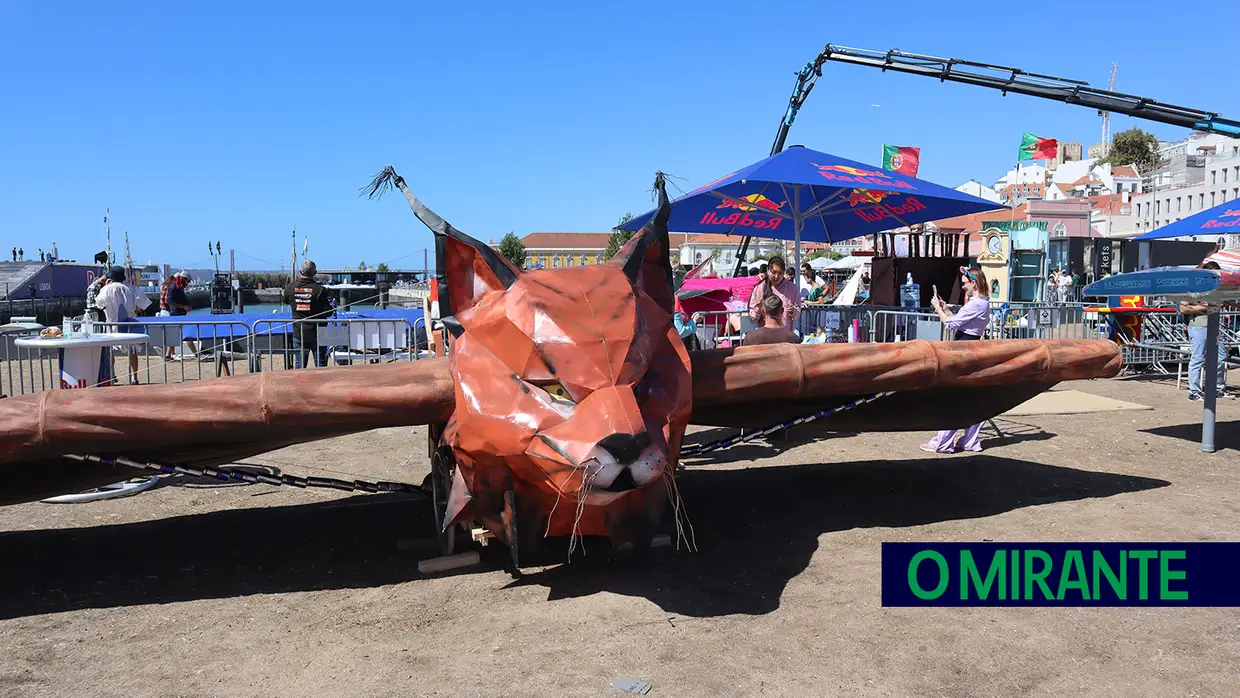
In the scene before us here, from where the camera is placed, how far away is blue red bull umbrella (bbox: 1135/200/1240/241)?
13.1 meters

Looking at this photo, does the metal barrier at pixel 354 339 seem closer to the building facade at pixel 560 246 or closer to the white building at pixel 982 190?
the white building at pixel 982 190

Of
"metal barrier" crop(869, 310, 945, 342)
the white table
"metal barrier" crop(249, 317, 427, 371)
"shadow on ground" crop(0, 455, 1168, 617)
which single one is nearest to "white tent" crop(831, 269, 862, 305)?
"metal barrier" crop(869, 310, 945, 342)

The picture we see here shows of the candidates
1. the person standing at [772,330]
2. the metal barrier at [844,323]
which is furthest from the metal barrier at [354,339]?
the metal barrier at [844,323]

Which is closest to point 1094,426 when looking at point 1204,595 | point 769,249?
point 1204,595

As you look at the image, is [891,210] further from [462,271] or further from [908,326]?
[462,271]

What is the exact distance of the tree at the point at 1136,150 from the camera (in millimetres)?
99625

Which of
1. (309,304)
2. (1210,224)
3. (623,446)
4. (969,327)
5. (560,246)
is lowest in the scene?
(623,446)

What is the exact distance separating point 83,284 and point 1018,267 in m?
38.4

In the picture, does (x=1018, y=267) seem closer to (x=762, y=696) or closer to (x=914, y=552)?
(x=914, y=552)

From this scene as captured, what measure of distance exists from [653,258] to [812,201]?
30.2 ft

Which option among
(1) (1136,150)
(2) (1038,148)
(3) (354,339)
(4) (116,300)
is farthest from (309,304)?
(1) (1136,150)

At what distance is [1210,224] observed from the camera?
13594 millimetres

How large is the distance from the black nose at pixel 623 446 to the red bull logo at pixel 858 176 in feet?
24.7

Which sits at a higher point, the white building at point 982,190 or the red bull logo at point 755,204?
the white building at point 982,190
